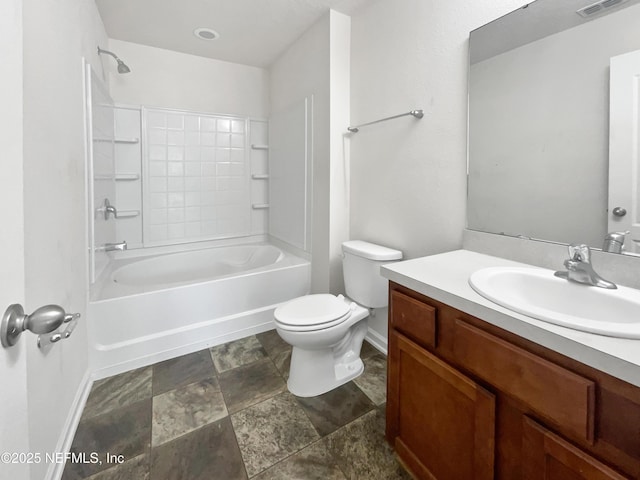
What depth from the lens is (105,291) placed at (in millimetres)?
1852

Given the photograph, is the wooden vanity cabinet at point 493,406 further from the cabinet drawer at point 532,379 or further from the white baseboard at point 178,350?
the white baseboard at point 178,350

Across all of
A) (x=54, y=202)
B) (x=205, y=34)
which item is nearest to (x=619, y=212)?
(x=54, y=202)

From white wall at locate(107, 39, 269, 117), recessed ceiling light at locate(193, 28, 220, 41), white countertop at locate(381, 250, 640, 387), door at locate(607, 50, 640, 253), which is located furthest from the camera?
white wall at locate(107, 39, 269, 117)

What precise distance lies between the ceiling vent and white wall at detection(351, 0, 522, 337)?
26cm

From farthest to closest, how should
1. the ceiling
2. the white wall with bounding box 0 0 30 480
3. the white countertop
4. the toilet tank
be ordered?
the ceiling
the toilet tank
the white countertop
the white wall with bounding box 0 0 30 480

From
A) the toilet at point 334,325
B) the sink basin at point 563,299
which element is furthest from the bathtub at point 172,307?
the sink basin at point 563,299

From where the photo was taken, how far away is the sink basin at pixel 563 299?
2.13 ft

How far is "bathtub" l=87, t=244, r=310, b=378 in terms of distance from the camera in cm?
176

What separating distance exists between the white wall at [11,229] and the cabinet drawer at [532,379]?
0.98m

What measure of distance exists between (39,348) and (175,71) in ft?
8.41

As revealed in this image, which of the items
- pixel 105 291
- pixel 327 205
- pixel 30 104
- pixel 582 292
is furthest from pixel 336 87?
pixel 105 291

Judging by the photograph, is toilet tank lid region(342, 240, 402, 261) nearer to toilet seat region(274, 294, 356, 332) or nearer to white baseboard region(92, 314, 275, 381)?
toilet seat region(274, 294, 356, 332)

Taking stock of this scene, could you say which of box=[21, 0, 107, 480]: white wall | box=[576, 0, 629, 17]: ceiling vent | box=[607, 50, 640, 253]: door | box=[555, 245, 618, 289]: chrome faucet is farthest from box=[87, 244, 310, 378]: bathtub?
box=[576, 0, 629, 17]: ceiling vent

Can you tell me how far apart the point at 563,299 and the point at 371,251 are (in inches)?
37.2
